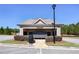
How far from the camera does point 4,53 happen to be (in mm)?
8812

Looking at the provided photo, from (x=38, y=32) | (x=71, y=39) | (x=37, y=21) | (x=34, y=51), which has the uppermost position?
(x=37, y=21)

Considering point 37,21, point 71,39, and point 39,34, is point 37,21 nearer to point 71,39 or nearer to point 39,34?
point 39,34

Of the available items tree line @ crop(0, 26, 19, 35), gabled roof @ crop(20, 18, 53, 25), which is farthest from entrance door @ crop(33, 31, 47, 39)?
tree line @ crop(0, 26, 19, 35)

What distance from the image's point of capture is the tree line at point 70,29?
345 inches

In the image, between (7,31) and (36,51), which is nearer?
(7,31)

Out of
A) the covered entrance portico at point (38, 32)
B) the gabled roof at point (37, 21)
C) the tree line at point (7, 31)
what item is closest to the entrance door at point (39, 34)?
the covered entrance portico at point (38, 32)

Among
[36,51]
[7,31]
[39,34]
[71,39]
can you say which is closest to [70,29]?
[71,39]

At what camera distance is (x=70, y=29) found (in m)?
8.82

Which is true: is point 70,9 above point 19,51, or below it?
above

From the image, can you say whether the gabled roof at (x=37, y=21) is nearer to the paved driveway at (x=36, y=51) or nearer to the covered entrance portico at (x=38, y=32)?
the covered entrance portico at (x=38, y=32)

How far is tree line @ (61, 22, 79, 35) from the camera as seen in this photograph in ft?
28.8
